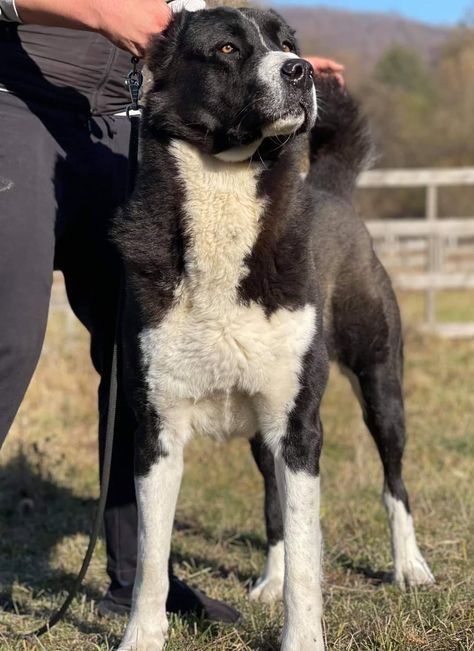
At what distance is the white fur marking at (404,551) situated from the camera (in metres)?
3.59

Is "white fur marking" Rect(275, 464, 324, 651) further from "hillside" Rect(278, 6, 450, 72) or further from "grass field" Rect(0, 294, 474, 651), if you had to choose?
"hillside" Rect(278, 6, 450, 72)

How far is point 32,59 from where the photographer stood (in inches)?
117

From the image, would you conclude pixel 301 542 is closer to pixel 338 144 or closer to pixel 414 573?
pixel 414 573

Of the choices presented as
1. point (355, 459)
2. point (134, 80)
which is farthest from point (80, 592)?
point (355, 459)

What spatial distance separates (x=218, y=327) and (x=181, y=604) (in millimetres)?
1094

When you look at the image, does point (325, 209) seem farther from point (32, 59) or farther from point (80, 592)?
point (80, 592)

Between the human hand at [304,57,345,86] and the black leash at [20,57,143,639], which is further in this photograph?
the human hand at [304,57,345,86]

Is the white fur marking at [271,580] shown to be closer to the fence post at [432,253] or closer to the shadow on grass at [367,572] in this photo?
the shadow on grass at [367,572]

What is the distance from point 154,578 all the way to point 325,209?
1.83 m

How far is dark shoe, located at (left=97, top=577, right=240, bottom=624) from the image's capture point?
3178 mm

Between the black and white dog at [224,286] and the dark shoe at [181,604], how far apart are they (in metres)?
0.42

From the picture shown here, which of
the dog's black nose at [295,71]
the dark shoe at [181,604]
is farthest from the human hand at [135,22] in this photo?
the dark shoe at [181,604]

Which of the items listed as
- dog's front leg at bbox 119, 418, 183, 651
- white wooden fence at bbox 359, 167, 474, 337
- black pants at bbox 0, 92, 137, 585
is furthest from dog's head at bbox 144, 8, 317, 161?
white wooden fence at bbox 359, 167, 474, 337

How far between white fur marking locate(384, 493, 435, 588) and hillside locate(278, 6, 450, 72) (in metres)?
30.2
